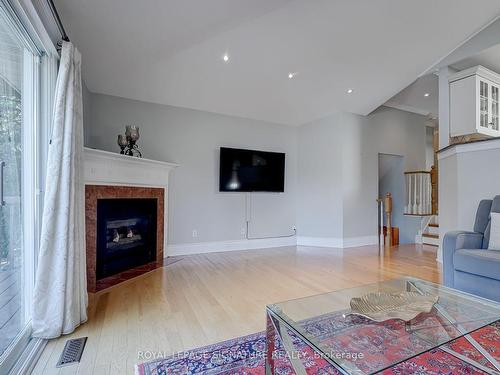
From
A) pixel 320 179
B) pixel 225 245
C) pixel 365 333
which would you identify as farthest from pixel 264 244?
pixel 365 333

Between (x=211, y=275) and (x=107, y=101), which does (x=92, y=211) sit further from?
(x=107, y=101)

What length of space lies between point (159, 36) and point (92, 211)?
192cm

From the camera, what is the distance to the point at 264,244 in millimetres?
4918

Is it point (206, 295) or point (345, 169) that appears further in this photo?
point (345, 169)

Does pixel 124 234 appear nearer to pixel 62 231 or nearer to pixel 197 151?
pixel 62 231

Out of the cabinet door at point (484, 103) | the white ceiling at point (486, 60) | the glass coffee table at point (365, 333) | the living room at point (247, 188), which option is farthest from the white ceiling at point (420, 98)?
the glass coffee table at point (365, 333)

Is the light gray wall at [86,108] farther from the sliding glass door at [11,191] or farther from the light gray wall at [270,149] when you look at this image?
the sliding glass door at [11,191]

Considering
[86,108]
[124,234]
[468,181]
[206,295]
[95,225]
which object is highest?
[86,108]

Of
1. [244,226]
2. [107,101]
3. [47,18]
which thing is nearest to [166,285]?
[244,226]

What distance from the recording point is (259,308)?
225cm

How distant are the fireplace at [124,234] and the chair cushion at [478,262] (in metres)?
3.48

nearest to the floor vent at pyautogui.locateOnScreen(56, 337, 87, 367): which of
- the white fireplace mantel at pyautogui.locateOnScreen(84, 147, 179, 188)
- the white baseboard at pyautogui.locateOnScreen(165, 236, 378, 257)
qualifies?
the white fireplace mantel at pyautogui.locateOnScreen(84, 147, 179, 188)

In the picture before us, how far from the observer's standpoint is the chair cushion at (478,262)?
1.95m

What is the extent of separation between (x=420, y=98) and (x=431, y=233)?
278 cm
